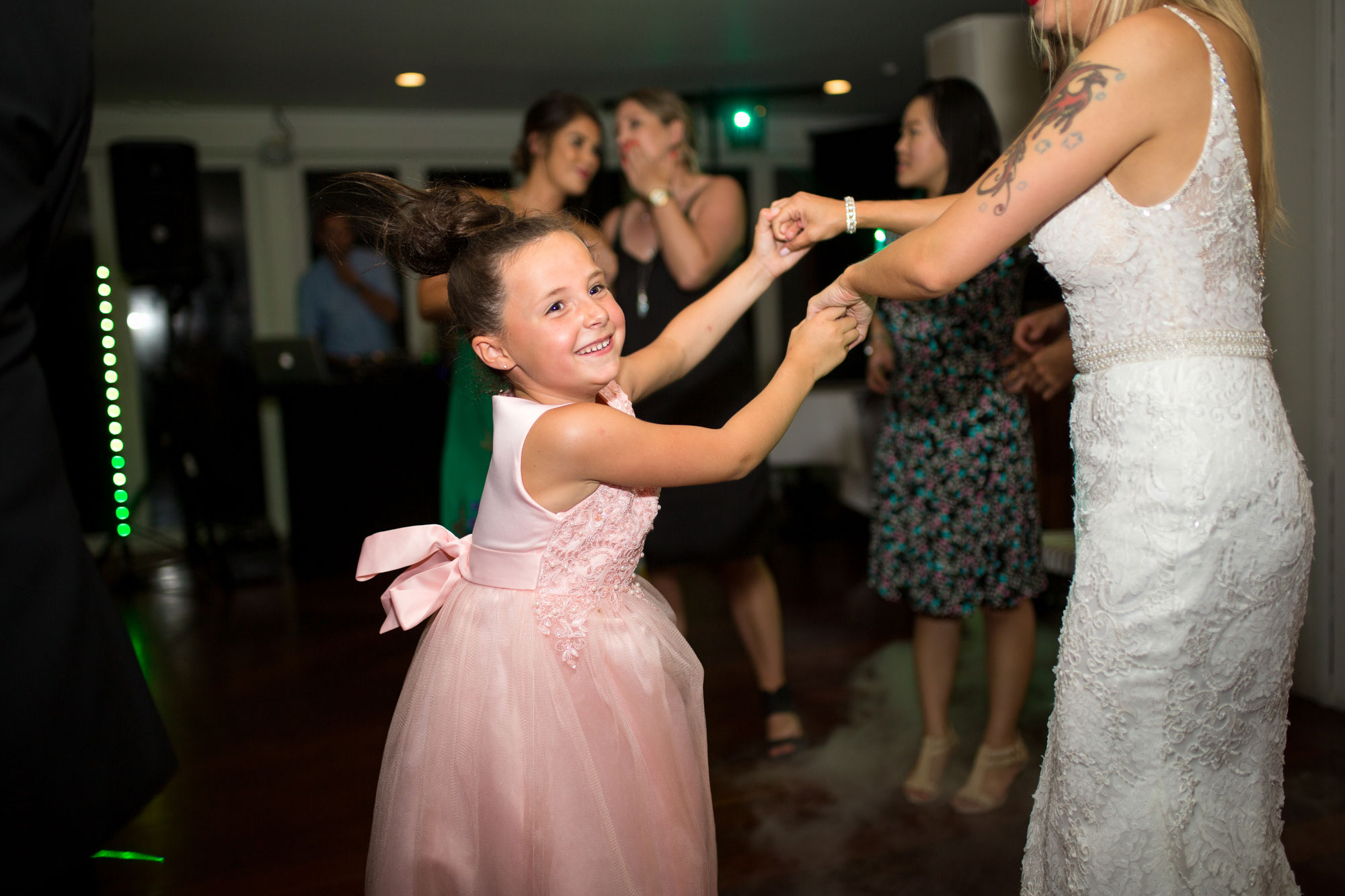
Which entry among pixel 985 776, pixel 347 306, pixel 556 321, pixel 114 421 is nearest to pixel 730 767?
pixel 985 776

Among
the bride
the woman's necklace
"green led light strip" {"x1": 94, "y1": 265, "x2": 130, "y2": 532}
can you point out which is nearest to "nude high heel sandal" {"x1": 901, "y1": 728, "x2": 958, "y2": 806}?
the bride

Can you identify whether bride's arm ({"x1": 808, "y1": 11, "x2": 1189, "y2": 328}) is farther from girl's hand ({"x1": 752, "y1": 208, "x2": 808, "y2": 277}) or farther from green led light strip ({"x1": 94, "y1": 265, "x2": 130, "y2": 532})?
green led light strip ({"x1": 94, "y1": 265, "x2": 130, "y2": 532})

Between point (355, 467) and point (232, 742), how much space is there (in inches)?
90.7

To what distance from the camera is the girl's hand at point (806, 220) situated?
1.63 meters

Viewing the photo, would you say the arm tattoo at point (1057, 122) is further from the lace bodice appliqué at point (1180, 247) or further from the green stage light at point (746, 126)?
the green stage light at point (746, 126)

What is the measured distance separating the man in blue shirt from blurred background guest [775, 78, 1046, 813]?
13.4ft

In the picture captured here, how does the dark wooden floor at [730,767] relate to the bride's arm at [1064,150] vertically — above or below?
below

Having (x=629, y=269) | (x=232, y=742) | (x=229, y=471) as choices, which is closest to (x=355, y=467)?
(x=229, y=471)

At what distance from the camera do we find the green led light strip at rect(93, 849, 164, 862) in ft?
6.85

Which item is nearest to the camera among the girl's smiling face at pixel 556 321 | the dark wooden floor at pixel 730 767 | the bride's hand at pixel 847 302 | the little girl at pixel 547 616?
the little girl at pixel 547 616

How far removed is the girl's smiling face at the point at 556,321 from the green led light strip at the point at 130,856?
1.53 meters

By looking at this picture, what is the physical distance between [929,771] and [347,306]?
4697mm

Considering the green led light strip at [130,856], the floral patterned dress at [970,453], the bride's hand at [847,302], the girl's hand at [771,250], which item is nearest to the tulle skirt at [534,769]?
the bride's hand at [847,302]

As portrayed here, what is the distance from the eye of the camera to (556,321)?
132 cm
